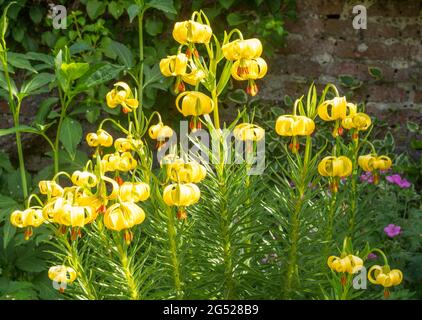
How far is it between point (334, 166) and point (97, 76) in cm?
100

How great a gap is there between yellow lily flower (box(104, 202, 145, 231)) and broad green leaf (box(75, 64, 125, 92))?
0.94 metres

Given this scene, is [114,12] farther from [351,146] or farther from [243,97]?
[351,146]

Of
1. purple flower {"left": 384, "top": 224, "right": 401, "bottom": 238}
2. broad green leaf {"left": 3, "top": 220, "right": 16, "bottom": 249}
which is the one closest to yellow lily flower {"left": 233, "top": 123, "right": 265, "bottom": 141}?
purple flower {"left": 384, "top": 224, "right": 401, "bottom": 238}

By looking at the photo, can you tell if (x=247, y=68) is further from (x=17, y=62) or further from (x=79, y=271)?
(x=17, y=62)

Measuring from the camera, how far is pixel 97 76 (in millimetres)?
2135

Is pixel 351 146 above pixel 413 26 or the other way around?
the other way around

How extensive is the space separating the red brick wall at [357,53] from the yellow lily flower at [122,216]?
1711 mm

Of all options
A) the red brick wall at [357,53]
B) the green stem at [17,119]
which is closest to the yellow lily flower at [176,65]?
the green stem at [17,119]

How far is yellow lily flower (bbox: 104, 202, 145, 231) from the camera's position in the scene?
118 cm

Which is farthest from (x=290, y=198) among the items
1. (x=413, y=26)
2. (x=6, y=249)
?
(x=413, y=26)

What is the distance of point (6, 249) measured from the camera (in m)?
2.28

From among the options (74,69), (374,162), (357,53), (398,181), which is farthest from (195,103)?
(357,53)

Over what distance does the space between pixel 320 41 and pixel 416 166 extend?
621 millimetres

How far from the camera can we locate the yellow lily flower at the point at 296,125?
1314mm
